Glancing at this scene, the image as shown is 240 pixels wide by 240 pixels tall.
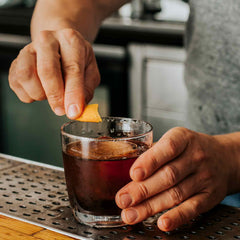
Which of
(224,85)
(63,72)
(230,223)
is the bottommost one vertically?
(230,223)

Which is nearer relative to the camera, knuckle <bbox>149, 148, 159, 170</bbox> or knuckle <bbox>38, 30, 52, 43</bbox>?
knuckle <bbox>149, 148, 159, 170</bbox>

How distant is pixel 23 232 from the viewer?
0.79 meters

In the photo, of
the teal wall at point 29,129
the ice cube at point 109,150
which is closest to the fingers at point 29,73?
the ice cube at point 109,150

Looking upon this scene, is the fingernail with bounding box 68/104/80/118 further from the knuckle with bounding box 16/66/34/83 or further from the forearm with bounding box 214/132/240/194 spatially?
the forearm with bounding box 214/132/240/194

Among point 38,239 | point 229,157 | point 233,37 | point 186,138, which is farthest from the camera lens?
point 233,37

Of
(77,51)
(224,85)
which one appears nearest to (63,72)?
(77,51)

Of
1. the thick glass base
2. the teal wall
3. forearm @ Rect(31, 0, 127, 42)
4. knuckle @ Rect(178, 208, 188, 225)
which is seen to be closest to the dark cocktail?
the thick glass base

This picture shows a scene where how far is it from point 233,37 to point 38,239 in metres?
0.89

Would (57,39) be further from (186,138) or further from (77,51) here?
(186,138)

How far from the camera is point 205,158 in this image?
2.96 feet

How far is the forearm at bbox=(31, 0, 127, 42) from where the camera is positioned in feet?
4.19

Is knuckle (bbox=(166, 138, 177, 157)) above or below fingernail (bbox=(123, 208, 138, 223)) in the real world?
above

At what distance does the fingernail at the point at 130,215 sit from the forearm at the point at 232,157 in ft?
0.85

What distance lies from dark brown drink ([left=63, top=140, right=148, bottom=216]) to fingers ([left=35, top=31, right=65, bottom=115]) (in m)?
0.15
